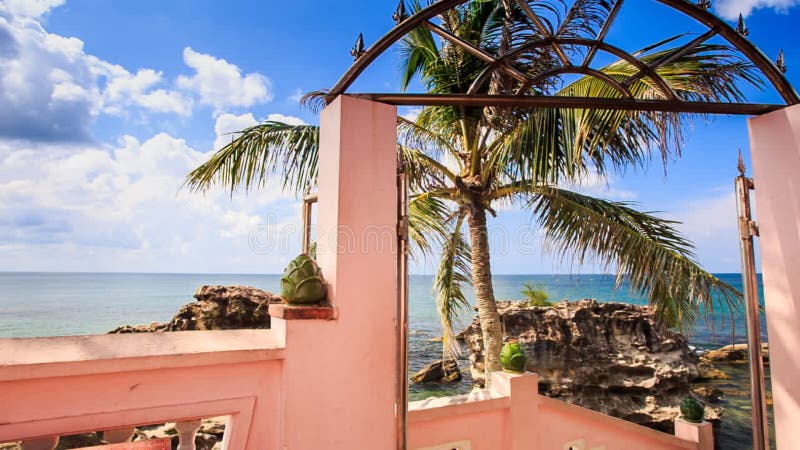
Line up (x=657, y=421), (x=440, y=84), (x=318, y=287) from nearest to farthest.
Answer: (x=318, y=287) → (x=440, y=84) → (x=657, y=421)

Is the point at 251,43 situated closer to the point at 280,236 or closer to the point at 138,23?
the point at 138,23

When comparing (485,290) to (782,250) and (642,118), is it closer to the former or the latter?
(642,118)

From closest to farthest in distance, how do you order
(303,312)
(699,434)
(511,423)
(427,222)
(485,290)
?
(303,312) < (511,423) < (699,434) < (485,290) < (427,222)

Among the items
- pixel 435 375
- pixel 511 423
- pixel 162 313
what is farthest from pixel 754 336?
pixel 162 313

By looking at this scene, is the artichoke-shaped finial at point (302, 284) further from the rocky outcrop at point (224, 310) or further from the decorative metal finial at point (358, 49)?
the rocky outcrop at point (224, 310)

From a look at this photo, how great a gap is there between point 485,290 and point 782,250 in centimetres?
300

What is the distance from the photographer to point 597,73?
6.94ft

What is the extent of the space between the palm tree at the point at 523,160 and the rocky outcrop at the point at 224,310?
18.6ft

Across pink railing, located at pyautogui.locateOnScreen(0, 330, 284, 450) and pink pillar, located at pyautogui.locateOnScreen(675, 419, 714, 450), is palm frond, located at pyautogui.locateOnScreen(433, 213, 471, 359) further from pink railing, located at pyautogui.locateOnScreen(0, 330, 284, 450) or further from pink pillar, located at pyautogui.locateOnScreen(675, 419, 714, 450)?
pink railing, located at pyautogui.locateOnScreen(0, 330, 284, 450)

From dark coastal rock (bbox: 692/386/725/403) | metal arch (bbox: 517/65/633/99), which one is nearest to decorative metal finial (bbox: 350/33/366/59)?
metal arch (bbox: 517/65/633/99)

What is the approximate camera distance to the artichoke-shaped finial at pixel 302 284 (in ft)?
5.05

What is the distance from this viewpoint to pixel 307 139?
3873 mm

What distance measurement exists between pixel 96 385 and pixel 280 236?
148cm

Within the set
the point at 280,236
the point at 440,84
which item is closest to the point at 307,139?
the point at 280,236
